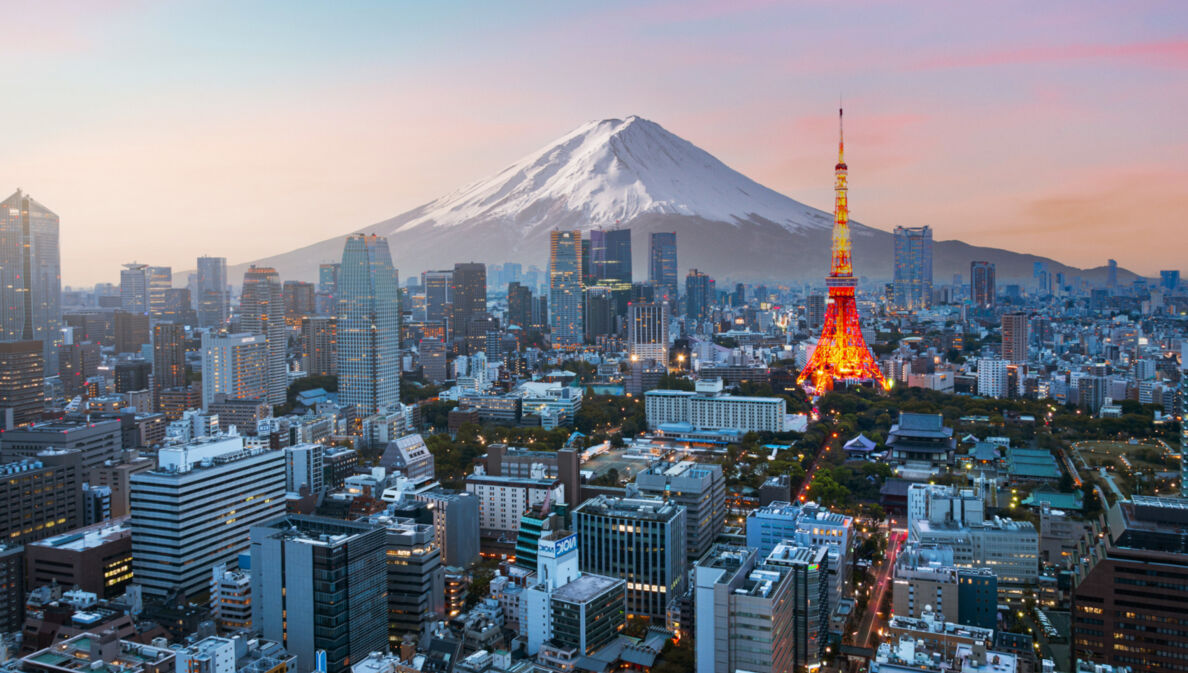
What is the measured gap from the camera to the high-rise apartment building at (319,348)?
31797 millimetres

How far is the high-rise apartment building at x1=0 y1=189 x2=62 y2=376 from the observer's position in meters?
30.4

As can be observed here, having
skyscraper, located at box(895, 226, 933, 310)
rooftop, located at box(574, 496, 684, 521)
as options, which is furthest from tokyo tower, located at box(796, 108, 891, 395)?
skyscraper, located at box(895, 226, 933, 310)

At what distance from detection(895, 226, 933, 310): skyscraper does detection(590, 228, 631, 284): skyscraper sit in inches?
748

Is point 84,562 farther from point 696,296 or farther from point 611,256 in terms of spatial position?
point 696,296

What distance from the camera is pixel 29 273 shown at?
31250 millimetres

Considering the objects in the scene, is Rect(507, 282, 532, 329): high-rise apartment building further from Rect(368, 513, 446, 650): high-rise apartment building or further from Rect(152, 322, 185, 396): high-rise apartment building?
Rect(368, 513, 446, 650): high-rise apartment building

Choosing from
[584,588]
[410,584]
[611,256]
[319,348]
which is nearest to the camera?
[584,588]

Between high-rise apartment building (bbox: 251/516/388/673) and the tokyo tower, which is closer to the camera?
high-rise apartment building (bbox: 251/516/388/673)

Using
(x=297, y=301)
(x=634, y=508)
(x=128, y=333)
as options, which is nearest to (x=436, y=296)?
(x=297, y=301)

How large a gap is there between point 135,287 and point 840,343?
119ft

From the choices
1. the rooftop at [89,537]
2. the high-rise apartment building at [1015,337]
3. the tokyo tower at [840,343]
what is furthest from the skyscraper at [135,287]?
the high-rise apartment building at [1015,337]

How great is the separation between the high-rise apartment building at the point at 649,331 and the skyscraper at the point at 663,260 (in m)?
18.7

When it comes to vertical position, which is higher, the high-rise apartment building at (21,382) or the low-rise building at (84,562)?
the high-rise apartment building at (21,382)

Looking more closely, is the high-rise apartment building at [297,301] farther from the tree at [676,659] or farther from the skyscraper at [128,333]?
the tree at [676,659]
